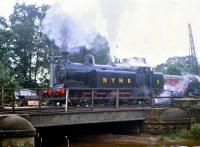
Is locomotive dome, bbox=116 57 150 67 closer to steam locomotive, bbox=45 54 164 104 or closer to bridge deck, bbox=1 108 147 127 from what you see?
steam locomotive, bbox=45 54 164 104

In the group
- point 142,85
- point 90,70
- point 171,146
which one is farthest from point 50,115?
point 142,85

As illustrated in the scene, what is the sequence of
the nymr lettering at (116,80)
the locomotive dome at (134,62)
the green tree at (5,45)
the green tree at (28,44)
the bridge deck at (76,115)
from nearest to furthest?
the bridge deck at (76,115)
the nymr lettering at (116,80)
the locomotive dome at (134,62)
the green tree at (5,45)
the green tree at (28,44)

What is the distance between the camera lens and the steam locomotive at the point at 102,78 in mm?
21484

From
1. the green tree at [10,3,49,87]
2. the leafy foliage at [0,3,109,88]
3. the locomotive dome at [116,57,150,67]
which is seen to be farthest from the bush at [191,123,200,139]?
the green tree at [10,3,49,87]

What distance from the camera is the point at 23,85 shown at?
44281 mm

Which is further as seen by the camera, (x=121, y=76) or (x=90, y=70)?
(x=121, y=76)

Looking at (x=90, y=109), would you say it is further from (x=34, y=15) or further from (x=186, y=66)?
(x=186, y=66)

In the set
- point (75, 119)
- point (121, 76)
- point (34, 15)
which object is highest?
point (34, 15)

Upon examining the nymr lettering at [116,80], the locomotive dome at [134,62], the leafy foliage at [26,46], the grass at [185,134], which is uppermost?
the leafy foliage at [26,46]

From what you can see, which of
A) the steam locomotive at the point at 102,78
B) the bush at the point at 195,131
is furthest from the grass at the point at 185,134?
the steam locomotive at the point at 102,78

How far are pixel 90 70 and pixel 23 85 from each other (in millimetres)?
23138

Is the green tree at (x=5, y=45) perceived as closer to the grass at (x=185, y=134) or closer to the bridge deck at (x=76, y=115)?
the bridge deck at (x=76, y=115)

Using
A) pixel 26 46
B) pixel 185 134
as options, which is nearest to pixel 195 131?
pixel 185 134

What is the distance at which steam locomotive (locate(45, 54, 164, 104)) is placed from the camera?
21.5 meters
